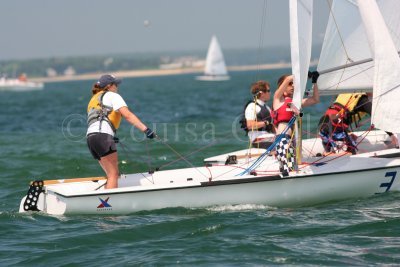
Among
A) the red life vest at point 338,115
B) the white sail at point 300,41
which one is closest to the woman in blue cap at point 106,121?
the white sail at point 300,41

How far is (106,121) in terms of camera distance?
9.40 meters

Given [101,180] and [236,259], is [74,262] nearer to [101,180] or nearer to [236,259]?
[236,259]

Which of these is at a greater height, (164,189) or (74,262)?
(164,189)

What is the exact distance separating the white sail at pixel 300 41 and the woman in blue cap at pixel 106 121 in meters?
1.98

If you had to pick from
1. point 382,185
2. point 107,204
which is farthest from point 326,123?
point 107,204

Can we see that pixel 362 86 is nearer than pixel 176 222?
No

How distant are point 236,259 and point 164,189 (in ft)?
7.16

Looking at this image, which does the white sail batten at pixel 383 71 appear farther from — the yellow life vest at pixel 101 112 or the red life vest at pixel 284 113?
the yellow life vest at pixel 101 112

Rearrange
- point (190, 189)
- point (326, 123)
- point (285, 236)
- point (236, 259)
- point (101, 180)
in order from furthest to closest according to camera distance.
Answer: point (326, 123), point (101, 180), point (190, 189), point (285, 236), point (236, 259)

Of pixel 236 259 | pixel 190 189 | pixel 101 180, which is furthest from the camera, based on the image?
pixel 101 180

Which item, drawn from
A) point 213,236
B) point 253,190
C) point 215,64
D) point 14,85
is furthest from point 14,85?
point 213,236

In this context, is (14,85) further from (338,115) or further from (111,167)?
(111,167)

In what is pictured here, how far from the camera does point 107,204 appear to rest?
9391mm

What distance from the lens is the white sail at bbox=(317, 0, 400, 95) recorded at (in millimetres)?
10648
